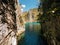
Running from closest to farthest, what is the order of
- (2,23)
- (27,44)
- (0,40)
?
(0,40) → (2,23) → (27,44)

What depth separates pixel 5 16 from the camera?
50.2 feet

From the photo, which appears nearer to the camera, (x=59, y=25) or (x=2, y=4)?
(x=2, y=4)

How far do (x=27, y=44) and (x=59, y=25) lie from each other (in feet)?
42.1

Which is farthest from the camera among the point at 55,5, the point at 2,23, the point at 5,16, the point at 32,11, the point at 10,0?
the point at 32,11

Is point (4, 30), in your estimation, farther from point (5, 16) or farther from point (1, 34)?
point (5, 16)

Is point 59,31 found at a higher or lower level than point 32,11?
lower

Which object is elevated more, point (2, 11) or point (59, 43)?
point (2, 11)

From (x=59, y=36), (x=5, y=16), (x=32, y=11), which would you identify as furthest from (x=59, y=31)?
(x=32, y=11)

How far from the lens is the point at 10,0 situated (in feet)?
57.4

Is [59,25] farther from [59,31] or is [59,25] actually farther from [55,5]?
[55,5]

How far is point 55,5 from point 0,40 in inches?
611

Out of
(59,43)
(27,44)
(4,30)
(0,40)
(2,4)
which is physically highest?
(2,4)

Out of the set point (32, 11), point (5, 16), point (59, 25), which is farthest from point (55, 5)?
point (32, 11)

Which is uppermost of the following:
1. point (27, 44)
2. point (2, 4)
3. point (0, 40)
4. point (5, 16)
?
point (2, 4)
